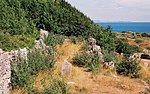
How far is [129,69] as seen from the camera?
53.3ft

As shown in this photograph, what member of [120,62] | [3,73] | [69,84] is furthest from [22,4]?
[3,73]

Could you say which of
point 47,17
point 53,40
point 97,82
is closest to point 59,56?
point 53,40

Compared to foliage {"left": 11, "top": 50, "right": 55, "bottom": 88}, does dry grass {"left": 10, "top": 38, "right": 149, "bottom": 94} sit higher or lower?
lower

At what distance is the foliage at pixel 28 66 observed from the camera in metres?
11.6

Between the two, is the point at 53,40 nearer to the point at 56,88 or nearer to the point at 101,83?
the point at 101,83

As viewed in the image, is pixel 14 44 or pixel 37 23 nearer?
pixel 14 44

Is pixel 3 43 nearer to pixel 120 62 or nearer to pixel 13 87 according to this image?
pixel 13 87

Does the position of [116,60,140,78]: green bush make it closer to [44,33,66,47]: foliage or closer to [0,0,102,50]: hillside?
[44,33,66,47]: foliage

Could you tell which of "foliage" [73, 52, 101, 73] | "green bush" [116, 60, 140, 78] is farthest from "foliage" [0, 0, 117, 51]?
"green bush" [116, 60, 140, 78]

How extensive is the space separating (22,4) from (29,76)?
9399 mm

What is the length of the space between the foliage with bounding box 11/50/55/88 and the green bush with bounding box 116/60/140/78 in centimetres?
359

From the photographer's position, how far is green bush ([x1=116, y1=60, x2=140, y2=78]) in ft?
52.9

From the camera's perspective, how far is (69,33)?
72.2 feet

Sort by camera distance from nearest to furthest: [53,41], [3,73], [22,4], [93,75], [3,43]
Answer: [3,73], [3,43], [93,75], [53,41], [22,4]
